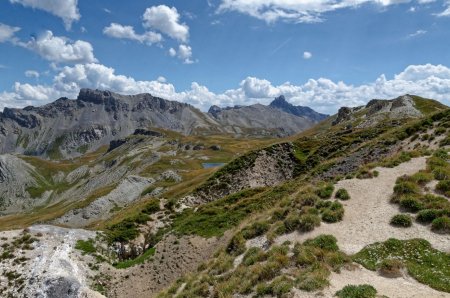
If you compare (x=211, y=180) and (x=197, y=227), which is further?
(x=211, y=180)

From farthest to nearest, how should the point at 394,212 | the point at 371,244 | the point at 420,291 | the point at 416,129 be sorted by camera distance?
the point at 416,129
the point at 394,212
the point at 371,244
the point at 420,291

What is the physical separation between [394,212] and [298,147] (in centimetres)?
4740

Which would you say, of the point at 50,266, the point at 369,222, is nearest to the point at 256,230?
the point at 369,222

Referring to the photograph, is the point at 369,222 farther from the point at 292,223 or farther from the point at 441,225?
the point at 292,223

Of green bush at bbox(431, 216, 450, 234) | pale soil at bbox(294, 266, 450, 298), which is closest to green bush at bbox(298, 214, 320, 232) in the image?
pale soil at bbox(294, 266, 450, 298)

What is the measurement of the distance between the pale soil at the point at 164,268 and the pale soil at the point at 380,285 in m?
18.4

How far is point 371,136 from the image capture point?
2704 inches

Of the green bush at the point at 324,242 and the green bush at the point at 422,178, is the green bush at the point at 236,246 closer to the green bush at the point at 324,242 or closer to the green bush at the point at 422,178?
the green bush at the point at 324,242

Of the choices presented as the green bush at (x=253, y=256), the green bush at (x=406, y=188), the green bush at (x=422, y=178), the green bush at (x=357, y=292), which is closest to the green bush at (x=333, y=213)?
the green bush at (x=406, y=188)

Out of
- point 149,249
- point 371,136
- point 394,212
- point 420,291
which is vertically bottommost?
point 149,249

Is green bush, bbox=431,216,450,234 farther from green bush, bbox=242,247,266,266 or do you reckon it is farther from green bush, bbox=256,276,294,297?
green bush, bbox=242,247,266,266

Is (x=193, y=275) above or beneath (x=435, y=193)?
beneath

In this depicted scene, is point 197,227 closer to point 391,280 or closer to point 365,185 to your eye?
point 365,185

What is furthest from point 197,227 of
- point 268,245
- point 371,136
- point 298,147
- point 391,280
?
point 371,136
